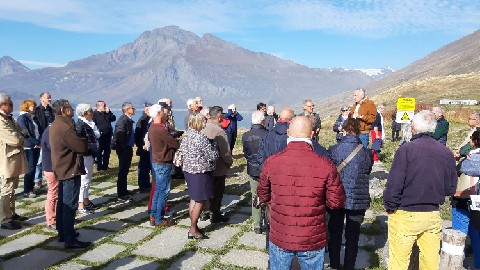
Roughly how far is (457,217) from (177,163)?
423cm

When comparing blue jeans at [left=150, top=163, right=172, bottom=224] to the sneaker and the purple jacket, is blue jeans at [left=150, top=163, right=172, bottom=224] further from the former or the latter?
the purple jacket

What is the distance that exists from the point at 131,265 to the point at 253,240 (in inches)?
78.8

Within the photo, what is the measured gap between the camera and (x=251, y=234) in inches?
253

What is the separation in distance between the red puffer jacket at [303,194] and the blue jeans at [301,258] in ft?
0.23

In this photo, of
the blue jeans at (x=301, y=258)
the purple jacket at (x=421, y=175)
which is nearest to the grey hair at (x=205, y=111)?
the purple jacket at (x=421, y=175)

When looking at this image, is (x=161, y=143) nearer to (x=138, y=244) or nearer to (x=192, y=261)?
(x=138, y=244)

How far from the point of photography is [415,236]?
4.01 meters

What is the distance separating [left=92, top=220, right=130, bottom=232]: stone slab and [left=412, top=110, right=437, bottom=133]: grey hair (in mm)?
5173

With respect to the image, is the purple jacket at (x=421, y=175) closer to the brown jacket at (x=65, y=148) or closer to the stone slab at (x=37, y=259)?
the brown jacket at (x=65, y=148)

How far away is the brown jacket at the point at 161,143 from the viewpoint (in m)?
6.50

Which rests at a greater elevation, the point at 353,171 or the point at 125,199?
the point at 353,171

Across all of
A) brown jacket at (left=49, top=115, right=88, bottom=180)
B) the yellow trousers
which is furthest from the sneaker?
the yellow trousers

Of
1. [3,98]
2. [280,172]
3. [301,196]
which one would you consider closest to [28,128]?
[3,98]

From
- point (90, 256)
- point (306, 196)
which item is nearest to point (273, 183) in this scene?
point (306, 196)
